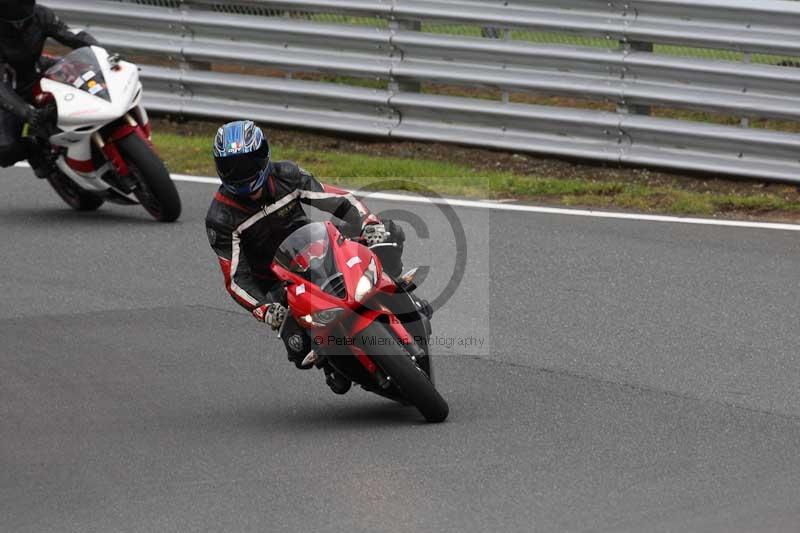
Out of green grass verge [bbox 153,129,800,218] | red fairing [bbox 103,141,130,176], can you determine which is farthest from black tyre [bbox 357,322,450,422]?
red fairing [bbox 103,141,130,176]

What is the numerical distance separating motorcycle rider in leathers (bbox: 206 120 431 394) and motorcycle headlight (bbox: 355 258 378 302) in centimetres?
26

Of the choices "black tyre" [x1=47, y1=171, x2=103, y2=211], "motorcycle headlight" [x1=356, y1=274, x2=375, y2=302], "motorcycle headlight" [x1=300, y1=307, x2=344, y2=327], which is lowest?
"black tyre" [x1=47, y1=171, x2=103, y2=211]

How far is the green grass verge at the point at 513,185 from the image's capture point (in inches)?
451

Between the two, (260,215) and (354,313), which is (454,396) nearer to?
(354,313)

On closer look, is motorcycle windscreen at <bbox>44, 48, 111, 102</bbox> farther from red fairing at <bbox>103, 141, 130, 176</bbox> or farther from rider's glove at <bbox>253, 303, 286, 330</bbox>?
rider's glove at <bbox>253, 303, 286, 330</bbox>

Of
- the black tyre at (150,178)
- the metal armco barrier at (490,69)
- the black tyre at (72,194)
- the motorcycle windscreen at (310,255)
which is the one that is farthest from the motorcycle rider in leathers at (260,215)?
the metal armco barrier at (490,69)

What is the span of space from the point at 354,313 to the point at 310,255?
0.33m

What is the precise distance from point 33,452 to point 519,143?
6820 millimetres

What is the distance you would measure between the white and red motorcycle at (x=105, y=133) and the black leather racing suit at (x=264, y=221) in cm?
386

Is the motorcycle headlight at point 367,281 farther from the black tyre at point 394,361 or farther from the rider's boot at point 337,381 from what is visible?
the rider's boot at point 337,381

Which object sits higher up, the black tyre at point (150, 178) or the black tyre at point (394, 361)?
the black tyre at point (394, 361)

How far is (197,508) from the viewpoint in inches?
237

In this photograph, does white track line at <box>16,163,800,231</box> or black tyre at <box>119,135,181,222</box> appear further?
black tyre at <box>119,135,181,222</box>

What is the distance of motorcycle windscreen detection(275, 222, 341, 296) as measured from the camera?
22.4 ft
